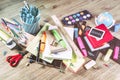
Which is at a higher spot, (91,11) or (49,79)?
(91,11)

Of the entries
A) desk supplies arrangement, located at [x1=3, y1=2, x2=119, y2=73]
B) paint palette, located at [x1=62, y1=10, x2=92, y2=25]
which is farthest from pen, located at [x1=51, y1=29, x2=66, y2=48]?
paint palette, located at [x1=62, y1=10, x2=92, y2=25]

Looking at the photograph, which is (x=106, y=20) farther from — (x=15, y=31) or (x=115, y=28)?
(x=15, y=31)

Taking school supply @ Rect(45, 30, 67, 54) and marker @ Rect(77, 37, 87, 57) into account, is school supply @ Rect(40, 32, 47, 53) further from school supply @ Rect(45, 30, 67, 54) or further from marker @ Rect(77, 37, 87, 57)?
marker @ Rect(77, 37, 87, 57)

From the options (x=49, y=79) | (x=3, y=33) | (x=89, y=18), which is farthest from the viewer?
(x=89, y=18)

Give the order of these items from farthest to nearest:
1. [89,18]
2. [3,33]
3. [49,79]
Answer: [89,18] < [3,33] < [49,79]

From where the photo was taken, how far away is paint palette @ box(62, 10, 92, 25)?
951 mm

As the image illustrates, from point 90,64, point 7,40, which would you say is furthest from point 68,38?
point 7,40

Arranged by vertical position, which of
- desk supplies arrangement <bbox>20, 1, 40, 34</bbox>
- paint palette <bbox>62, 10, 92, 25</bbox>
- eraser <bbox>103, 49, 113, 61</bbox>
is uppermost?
desk supplies arrangement <bbox>20, 1, 40, 34</bbox>

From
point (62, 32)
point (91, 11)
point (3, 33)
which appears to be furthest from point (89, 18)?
point (3, 33)

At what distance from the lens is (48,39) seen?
0.85 metres

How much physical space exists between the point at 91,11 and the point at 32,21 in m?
0.35

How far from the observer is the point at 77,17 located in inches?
38.4

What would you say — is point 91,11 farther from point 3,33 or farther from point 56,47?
point 3,33

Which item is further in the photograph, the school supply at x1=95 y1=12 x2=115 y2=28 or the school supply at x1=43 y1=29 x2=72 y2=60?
the school supply at x1=95 y1=12 x2=115 y2=28
